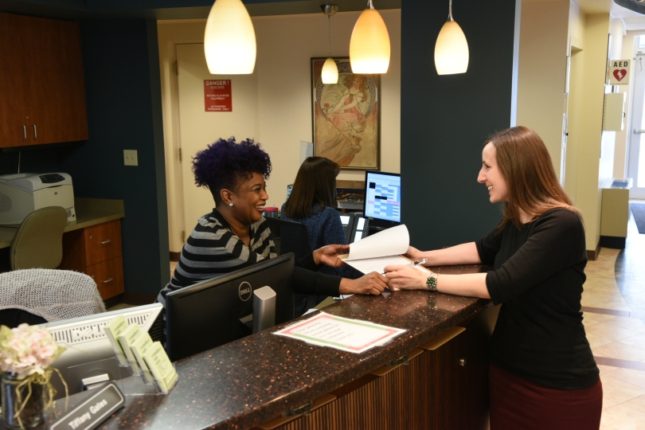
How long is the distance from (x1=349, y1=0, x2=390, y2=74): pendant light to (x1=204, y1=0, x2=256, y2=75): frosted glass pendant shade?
0.54 m

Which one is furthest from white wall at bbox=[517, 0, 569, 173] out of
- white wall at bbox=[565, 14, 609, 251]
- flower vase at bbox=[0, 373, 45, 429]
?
flower vase at bbox=[0, 373, 45, 429]

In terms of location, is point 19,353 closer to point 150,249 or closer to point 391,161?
point 150,249

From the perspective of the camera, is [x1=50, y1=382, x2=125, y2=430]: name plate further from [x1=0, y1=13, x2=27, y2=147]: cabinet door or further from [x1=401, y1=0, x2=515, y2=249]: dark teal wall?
[x1=0, y1=13, x2=27, y2=147]: cabinet door

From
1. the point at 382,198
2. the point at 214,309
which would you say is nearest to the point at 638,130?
the point at 382,198

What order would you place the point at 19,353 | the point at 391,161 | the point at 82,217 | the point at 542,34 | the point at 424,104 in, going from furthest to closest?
the point at 391,161
the point at 542,34
the point at 82,217
the point at 424,104
the point at 19,353

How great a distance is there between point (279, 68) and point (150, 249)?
2418mm

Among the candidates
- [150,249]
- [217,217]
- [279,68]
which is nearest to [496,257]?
[217,217]

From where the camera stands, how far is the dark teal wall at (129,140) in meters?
5.14

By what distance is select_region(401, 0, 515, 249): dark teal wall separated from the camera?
338 centimetres

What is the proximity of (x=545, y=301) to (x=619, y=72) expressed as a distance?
6197 millimetres

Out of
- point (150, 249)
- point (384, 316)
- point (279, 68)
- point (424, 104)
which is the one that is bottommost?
point (150, 249)

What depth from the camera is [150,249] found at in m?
5.36

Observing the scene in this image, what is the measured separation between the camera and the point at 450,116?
11.5 feet

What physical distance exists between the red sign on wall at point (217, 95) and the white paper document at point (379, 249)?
471cm
